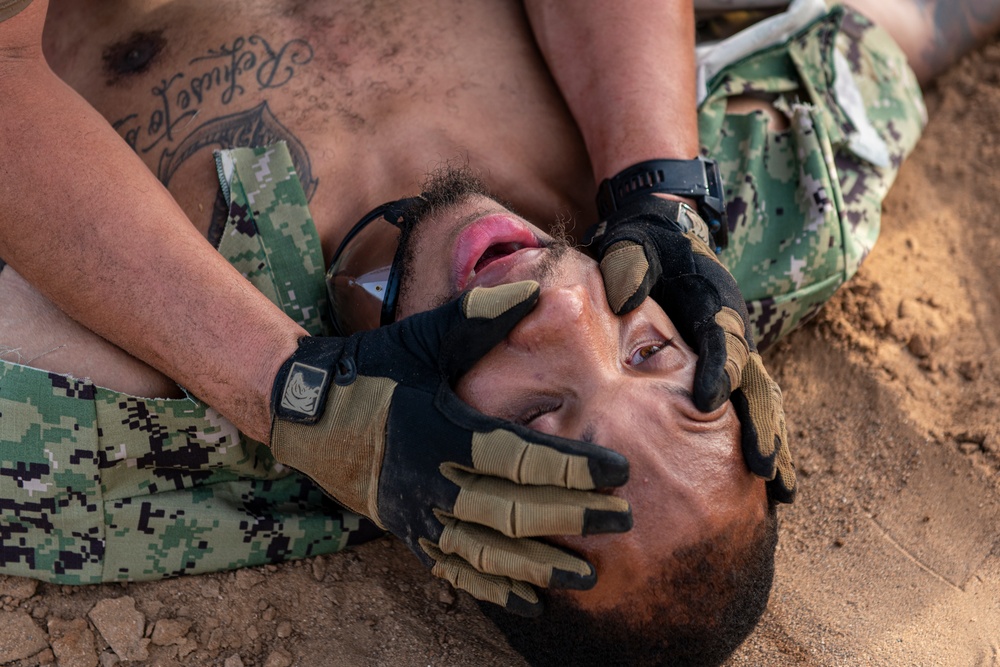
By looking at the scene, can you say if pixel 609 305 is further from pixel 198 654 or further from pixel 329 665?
pixel 198 654

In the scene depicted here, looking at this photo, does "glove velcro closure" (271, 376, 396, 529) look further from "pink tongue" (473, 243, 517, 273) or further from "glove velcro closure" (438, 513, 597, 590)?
"pink tongue" (473, 243, 517, 273)

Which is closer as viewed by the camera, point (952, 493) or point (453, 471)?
point (453, 471)

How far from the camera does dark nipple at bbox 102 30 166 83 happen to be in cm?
257

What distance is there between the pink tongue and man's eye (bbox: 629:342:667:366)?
1.40ft

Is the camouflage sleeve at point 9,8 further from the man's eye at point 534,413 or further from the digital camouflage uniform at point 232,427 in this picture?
the man's eye at point 534,413

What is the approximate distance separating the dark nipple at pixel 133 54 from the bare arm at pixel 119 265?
528 mm

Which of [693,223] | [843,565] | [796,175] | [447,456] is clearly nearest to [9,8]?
[447,456]

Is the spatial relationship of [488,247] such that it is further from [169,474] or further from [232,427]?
[169,474]

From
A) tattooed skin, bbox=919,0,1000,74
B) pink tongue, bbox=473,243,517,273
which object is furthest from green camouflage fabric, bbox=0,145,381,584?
tattooed skin, bbox=919,0,1000,74

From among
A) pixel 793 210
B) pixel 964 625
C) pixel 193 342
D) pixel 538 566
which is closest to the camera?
pixel 538 566

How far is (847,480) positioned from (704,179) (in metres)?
0.92

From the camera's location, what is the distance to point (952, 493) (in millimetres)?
2521

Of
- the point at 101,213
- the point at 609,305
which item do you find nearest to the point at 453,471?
the point at 609,305

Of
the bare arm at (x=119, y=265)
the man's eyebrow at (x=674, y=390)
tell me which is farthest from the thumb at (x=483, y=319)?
the bare arm at (x=119, y=265)
